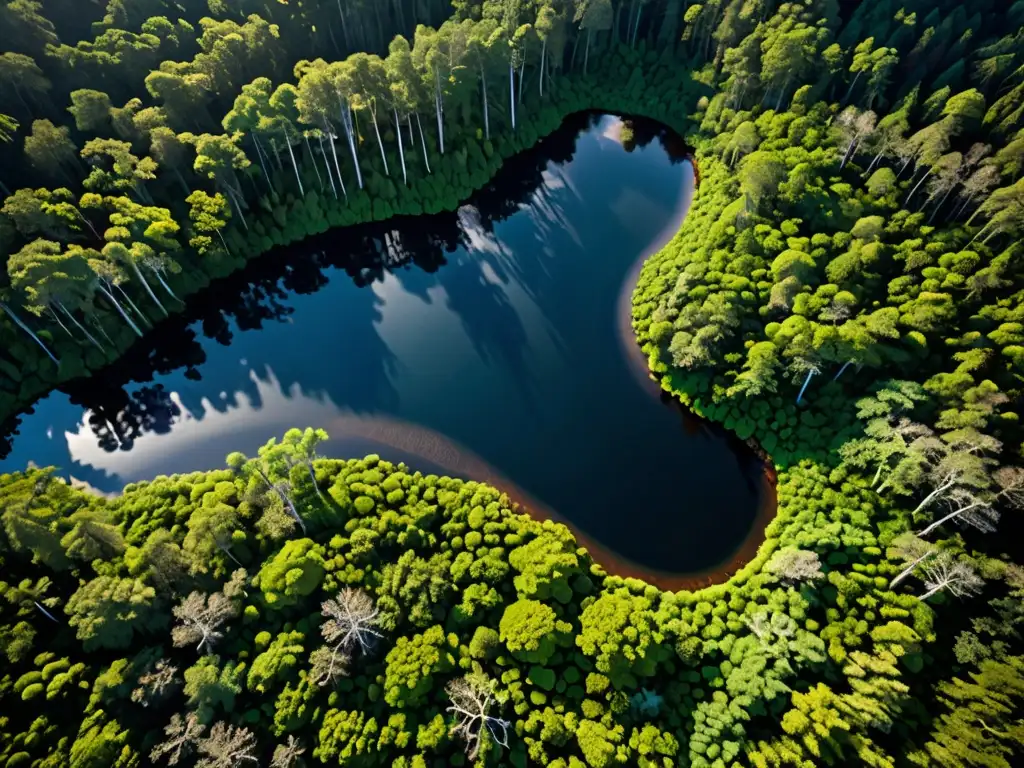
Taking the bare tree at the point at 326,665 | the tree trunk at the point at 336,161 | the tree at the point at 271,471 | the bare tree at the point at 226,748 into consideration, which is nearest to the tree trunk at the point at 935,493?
the bare tree at the point at 326,665

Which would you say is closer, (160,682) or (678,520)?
(160,682)

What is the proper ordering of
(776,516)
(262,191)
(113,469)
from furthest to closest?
(262,191), (113,469), (776,516)

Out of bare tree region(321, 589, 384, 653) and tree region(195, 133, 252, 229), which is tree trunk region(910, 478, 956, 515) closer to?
bare tree region(321, 589, 384, 653)

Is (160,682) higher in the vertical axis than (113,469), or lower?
higher

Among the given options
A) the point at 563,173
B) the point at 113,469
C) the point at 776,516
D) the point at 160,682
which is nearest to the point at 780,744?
the point at 776,516

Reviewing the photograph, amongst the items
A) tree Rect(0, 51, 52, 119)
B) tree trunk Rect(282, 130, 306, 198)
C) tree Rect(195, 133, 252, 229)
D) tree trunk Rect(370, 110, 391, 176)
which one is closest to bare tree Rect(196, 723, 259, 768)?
tree Rect(195, 133, 252, 229)

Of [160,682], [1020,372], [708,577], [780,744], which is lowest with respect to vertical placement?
[708,577]

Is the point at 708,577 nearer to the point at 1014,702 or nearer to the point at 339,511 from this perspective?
the point at 1014,702
